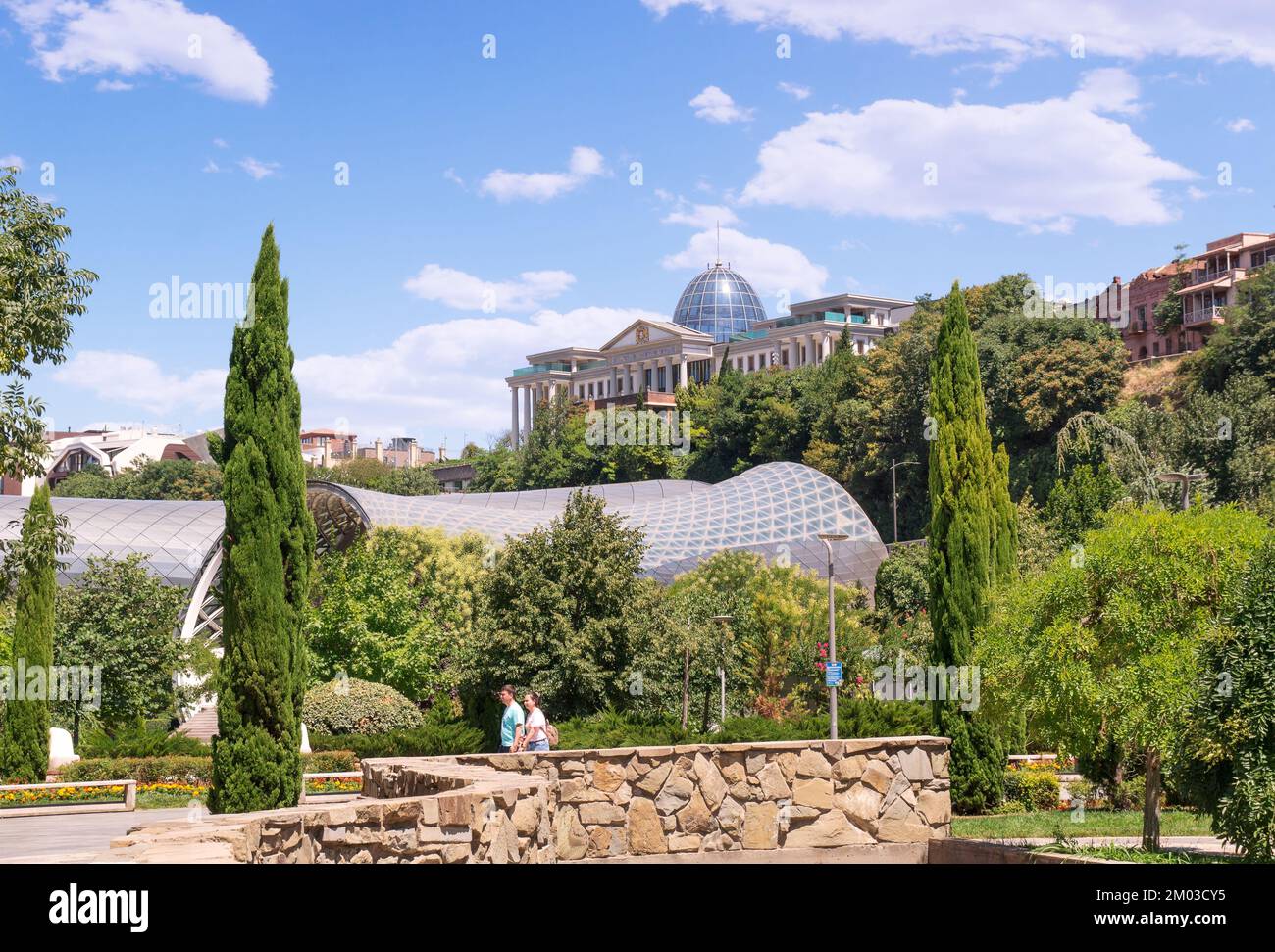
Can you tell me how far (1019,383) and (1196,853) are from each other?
58.0m

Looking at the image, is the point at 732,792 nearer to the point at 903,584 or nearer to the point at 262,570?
the point at 262,570

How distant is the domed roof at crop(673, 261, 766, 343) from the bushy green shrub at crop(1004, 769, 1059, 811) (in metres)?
117

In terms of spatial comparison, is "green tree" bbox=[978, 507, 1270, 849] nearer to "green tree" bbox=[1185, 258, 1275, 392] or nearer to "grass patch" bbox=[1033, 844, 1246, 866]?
"grass patch" bbox=[1033, 844, 1246, 866]

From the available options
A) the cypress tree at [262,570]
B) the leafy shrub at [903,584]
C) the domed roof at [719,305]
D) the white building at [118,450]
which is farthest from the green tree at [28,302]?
the domed roof at [719,305]

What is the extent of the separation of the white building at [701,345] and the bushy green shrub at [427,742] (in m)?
77.2

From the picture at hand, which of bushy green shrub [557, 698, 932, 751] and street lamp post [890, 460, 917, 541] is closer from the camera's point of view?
bushy green shrub [557, 698, 932, 751]

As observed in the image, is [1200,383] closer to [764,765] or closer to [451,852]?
[764,765]

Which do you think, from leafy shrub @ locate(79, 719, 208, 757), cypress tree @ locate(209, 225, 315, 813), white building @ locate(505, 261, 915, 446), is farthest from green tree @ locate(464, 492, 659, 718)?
white building @ locate(505, 261, 915, 446)

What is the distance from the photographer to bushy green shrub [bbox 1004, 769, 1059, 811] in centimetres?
2452

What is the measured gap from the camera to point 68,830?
77.1 feet

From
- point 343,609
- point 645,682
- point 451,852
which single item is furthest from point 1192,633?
point 343,609

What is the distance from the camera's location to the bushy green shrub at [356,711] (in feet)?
127

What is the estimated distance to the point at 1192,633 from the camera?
14820 mm

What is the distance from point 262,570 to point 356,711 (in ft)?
63.5
